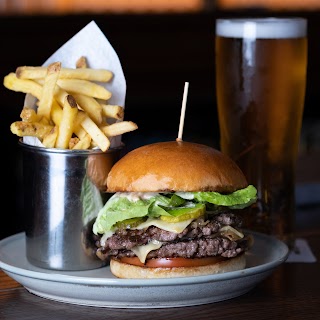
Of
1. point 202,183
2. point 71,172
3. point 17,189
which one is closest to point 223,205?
point 202,183

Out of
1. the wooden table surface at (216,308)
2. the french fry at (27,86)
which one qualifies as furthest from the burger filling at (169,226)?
the french fry at (27,86)

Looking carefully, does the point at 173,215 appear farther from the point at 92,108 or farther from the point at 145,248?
the point at 92,108

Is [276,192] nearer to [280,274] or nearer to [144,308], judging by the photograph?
[280,274]

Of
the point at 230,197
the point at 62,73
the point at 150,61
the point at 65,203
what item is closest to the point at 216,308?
the point at 230,197

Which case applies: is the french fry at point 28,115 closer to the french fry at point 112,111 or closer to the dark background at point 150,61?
the french fry at point 112,111

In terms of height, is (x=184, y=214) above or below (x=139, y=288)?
above

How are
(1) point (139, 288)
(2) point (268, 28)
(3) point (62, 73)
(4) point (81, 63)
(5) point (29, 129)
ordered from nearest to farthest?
(1) point (139, 288), (5) point (29, 129), (3) point (62, 73), (4) point (81, 63), (2) point (268, 28)
